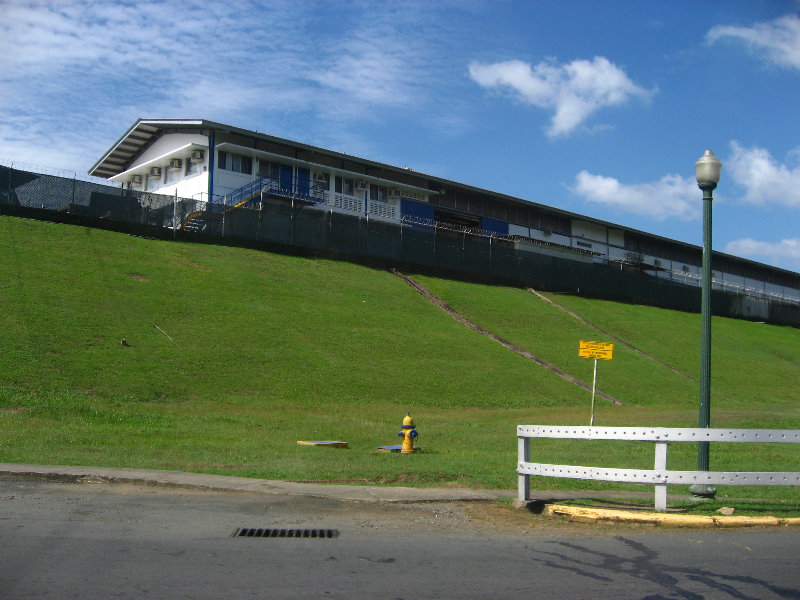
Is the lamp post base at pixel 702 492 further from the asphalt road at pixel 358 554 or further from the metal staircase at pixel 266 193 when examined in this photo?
the metal staircase at pixel 266 193

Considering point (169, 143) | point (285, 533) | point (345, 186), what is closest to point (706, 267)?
point (285, 533)

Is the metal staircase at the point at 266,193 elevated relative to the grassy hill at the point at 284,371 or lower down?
elevated

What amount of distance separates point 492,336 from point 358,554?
31.8 metres

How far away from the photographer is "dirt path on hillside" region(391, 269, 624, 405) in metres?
33.1

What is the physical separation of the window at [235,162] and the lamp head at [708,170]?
137 ft

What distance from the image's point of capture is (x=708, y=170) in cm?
1106

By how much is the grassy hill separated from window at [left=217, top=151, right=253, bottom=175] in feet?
35.1

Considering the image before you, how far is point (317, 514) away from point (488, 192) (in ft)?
189

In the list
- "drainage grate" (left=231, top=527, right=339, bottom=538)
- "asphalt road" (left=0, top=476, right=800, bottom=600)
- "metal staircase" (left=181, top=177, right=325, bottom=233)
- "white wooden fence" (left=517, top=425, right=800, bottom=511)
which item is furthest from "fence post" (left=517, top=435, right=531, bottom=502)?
"metal staircase" (left=181, top=177, right=325, bottom=233)

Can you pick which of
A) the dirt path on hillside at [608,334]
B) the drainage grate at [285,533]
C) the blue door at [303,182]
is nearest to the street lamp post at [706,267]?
the drainage grate at [285,533]

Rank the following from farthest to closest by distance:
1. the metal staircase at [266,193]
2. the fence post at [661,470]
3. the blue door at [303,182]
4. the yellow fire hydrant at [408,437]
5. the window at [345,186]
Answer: the window at [345,186] → the blue door at [303,182] → the metal staircase at [266,193] → the yellow fire hydrant at [408,437] → the fence post at [661,470]

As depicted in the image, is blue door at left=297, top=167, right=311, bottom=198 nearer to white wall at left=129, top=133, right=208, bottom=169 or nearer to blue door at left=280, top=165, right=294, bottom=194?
blue door at left=280, top=165, right=294, bottom=194

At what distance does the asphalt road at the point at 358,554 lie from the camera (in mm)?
6059

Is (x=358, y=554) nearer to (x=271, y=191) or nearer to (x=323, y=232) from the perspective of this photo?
(x=323, y=232)
